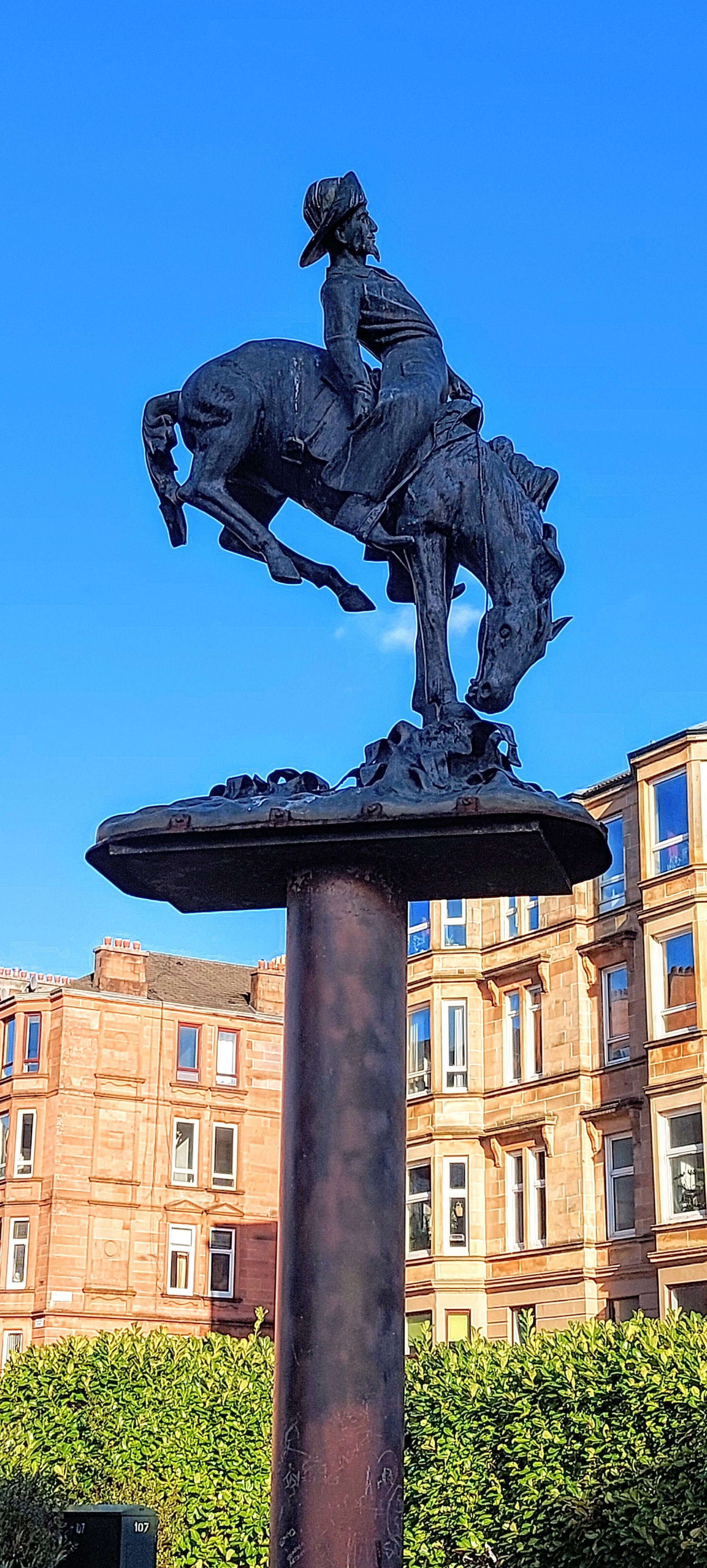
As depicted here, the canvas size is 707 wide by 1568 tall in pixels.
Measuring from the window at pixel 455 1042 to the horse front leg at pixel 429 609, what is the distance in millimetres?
33126

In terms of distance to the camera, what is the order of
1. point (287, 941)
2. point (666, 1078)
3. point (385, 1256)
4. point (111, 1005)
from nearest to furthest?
1. point (385, 1256)
2. point (287, 941)
3. point (666, 1078)
4. point (111, 1005)

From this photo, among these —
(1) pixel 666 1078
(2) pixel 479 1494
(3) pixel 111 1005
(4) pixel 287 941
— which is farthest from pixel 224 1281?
(4) pixel 287 941

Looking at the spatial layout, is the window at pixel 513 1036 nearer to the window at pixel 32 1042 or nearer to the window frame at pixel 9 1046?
the window at pixel 32 1042

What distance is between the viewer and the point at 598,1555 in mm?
14930

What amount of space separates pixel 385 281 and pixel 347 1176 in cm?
328

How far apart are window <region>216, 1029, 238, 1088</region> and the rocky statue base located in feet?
145

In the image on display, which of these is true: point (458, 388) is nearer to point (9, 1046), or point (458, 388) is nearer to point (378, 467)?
point (378, 467)

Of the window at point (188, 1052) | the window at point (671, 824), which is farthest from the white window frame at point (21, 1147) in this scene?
the window at point (671, 824)

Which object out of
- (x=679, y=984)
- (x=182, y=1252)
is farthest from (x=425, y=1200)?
(x=182, y=1252)

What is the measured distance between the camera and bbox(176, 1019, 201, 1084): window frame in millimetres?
48969

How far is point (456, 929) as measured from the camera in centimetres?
3981

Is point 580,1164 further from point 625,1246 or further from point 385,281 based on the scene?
point 385,281

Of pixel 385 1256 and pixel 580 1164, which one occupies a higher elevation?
pixel 580 1164

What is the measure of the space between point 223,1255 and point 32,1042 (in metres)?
7.59
